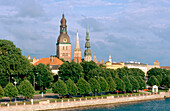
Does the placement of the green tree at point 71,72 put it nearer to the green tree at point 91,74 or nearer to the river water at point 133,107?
the green tree at point 91,74

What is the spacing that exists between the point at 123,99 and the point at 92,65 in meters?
41.5

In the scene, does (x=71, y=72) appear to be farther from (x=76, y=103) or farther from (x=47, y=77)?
(x=76, y=103)

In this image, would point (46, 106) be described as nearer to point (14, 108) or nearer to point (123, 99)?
point (14, 108)

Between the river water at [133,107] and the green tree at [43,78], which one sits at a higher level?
the green tree at [43,78]

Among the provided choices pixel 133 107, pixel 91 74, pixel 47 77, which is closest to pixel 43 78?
pixel 47 77

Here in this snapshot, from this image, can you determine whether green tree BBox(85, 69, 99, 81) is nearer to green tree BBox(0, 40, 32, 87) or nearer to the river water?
the river water

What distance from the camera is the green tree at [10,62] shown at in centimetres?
10550

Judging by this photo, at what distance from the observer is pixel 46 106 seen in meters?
90.6

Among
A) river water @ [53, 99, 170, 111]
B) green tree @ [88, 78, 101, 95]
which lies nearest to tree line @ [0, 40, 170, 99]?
green tree @ [88, 78, 101, 95]

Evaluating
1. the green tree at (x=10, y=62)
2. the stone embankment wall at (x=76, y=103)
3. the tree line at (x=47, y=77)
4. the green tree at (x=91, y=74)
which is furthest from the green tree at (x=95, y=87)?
the green tree at (x=91, y=74)

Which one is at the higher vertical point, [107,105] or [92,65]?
[92,65]

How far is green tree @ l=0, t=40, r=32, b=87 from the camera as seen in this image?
10550 cm

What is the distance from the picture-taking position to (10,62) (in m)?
107

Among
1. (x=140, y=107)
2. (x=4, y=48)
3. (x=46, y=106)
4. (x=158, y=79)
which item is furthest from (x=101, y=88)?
(x=158, y=79)
